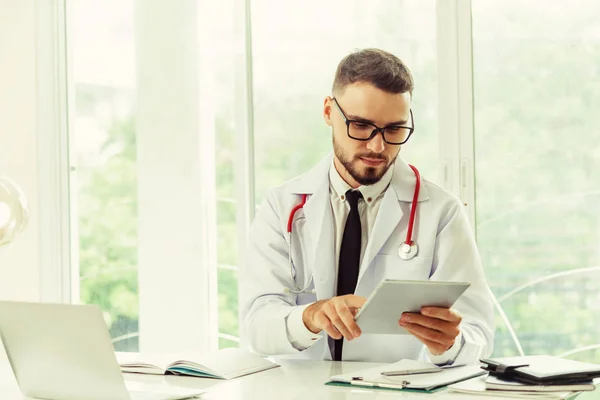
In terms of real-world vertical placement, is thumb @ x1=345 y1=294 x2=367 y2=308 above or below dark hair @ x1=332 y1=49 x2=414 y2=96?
below

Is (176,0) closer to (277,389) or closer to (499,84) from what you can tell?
(499,84)

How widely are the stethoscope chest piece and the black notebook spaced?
0.48 meters

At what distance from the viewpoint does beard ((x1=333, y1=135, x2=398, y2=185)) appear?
2.20 m

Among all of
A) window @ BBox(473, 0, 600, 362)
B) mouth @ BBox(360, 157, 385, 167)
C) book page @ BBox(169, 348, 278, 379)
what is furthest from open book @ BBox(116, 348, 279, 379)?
Result: window @ BBox(473, 0, 600, 362)

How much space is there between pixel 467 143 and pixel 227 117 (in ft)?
3.23

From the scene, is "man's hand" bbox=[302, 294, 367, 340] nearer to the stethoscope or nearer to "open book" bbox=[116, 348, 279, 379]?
"open book" bbox=[116, 348, 279, 379]

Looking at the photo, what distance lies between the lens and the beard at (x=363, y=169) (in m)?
2.20

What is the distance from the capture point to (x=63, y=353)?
1.52 metres

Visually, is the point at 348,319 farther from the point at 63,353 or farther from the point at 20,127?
the point at 20,127

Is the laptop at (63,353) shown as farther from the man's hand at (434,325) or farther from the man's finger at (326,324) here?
the man's hand at (434,325)

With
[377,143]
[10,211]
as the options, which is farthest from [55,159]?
[377,143]

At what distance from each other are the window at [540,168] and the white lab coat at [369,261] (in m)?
0.85

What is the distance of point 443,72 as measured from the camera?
3070mm

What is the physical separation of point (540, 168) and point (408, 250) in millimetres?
1043
